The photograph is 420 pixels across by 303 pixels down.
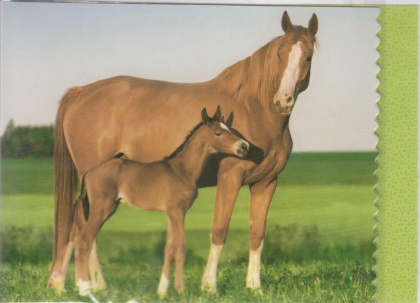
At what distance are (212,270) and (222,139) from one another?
89 centimetres

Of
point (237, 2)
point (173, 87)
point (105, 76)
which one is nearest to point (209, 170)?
point (173, 87)

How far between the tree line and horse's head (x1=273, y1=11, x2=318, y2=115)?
157 centimetres

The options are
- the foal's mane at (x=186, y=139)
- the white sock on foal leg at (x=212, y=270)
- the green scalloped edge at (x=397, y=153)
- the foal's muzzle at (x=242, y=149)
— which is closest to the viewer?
the foal's muzzle at (x=242, y=149)

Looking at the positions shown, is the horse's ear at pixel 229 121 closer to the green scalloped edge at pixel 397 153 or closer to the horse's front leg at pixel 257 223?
the horse's front leg at pixel 257 223

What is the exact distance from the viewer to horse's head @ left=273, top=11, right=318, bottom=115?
3.15m

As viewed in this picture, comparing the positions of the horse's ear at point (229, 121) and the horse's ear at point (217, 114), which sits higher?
the horse's ear at point (217, 114)

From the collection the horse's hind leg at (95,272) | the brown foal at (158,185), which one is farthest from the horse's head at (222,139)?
the horse's hind leg at (95,272)

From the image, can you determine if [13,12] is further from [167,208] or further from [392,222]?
[392,222]

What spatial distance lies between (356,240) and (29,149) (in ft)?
7.74

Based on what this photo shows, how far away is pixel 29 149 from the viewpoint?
11.0 ft

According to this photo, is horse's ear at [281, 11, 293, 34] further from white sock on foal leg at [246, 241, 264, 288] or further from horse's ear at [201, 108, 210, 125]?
white sock on foal leg at [246, 241, 264, 288]

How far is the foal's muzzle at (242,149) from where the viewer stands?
3.02 m

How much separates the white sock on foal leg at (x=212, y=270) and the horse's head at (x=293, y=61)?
1.01 m

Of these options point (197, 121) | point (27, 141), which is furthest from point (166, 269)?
point (27, 141)
